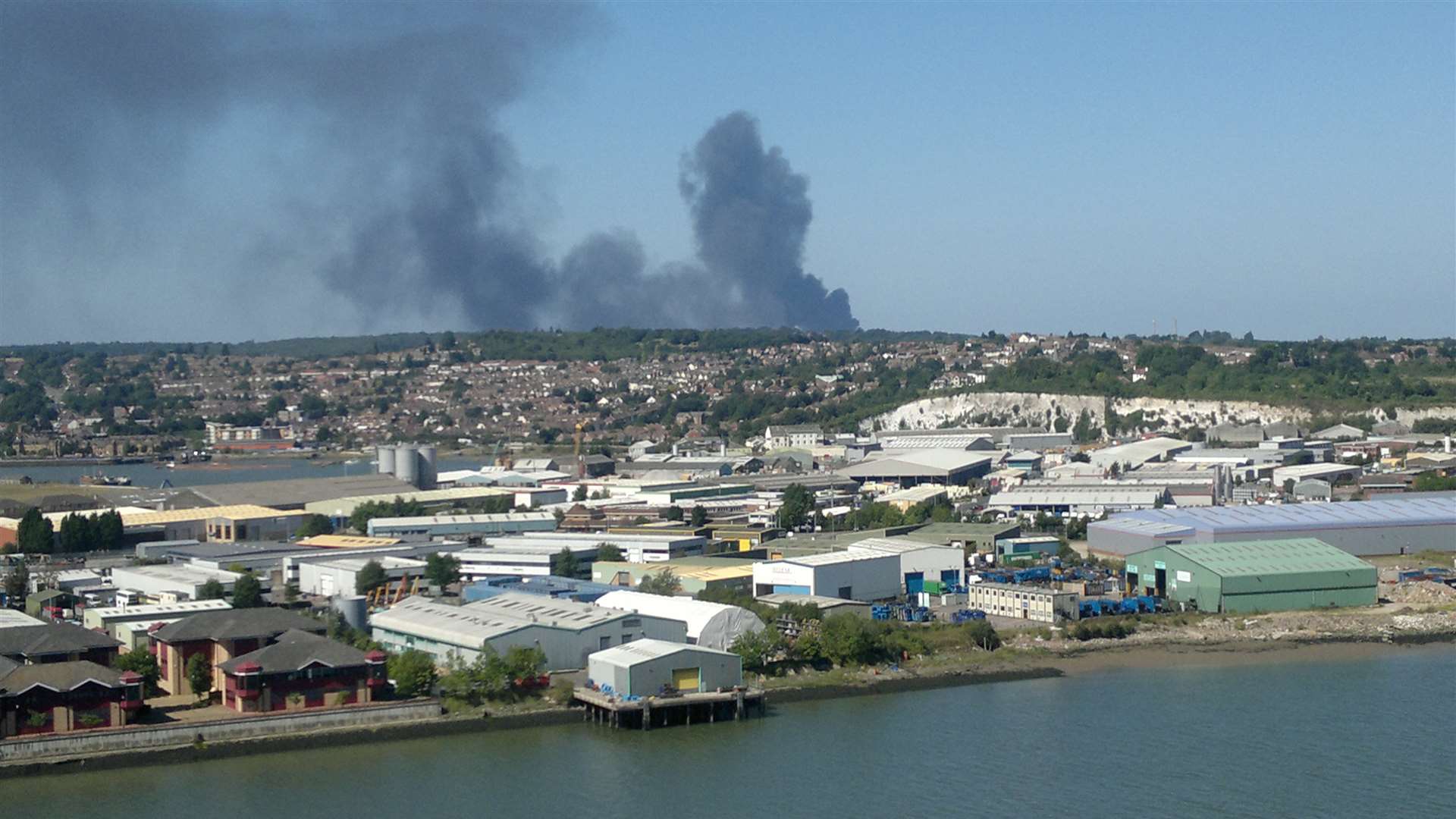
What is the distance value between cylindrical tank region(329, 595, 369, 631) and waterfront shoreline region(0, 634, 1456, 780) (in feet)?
5.42

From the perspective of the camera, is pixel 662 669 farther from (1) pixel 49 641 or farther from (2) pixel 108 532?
(2) pixel 108 532

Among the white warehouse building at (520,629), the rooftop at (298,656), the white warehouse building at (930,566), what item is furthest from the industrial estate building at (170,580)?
the white warehouse building at (930,566)

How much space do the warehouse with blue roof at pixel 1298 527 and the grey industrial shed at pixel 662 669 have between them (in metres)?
4.31

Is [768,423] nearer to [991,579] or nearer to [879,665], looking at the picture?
[991,579]

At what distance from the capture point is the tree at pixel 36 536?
12.8 meters

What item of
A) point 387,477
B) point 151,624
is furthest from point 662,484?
point 151,624

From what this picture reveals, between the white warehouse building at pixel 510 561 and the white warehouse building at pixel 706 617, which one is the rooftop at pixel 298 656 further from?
the white warehouse building at pixel 510 561

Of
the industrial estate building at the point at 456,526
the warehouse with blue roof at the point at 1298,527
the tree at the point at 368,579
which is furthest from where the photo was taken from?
the industrial estate building at the point at 456,526

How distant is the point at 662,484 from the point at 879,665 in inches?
319

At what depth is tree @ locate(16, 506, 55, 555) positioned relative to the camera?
12781 mm

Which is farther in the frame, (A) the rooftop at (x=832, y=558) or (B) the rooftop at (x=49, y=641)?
(A) the rooftop at (x=832, y=558)

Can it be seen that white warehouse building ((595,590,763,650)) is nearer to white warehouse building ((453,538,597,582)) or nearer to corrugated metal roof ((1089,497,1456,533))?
white warehouse building ((453,538,597,582))

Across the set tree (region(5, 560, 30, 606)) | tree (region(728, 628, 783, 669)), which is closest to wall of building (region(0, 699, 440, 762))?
tree (region(728, 628, 783, 669))

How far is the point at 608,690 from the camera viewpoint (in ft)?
23.9
